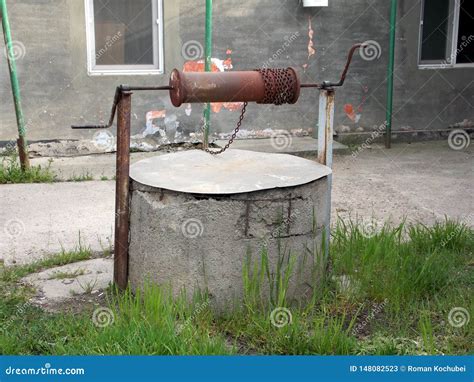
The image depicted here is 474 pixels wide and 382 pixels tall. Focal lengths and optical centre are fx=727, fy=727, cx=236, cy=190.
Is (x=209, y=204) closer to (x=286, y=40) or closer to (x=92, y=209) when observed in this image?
(x=92, y=209)

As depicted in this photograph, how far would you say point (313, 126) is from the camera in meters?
8.60

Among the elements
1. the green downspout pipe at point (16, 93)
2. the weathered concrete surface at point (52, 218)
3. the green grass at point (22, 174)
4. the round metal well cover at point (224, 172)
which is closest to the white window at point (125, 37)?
the green downspout pipe at point (16, 93)

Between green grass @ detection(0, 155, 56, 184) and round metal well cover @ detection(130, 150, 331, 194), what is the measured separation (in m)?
2.68

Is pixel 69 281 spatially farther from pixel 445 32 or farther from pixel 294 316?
pixel 445 32

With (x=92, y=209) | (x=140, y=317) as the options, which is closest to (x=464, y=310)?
(x=140, y=317)

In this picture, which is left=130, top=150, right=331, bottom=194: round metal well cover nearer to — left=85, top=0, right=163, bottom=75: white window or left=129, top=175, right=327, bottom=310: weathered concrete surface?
left=129, top=175, right=327, bottom=310: weathered concrete surface

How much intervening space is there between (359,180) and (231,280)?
12.2 feet

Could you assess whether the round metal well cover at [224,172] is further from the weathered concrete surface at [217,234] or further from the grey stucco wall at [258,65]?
the grey stucco wall at [258,65]

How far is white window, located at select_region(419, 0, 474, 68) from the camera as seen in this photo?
8.96 m

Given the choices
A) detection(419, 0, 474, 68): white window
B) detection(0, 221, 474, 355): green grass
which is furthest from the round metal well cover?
detection(419, 0, 474, 68): white window

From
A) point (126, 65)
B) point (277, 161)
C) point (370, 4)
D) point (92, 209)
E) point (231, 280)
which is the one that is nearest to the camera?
point (231, 280)

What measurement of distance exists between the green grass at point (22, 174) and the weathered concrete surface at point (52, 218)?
0.44 ft

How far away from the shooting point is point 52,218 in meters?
5.88

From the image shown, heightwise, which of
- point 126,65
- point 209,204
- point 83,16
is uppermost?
point 83,16
